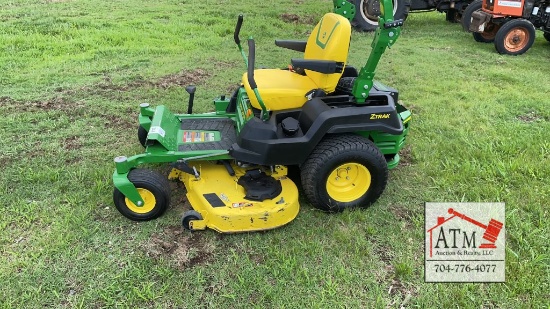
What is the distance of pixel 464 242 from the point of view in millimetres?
2762

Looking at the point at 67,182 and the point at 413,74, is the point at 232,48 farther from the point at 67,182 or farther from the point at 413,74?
the point at 67,182

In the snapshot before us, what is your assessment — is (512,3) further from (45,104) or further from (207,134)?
(45,104)

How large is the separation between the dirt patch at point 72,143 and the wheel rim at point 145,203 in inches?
51.3

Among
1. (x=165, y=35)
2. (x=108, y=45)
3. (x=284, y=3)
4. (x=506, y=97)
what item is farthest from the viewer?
(x=284, y=3)

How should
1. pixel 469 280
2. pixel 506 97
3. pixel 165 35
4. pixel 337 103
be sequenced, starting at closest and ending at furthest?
pixel 469 280
pixel 337 103
pixel 506 97
pixel 165 35

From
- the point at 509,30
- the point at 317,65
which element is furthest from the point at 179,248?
the point at 509,30

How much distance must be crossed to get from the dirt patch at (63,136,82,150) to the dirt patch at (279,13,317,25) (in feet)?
19.4

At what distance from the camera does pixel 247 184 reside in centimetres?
287

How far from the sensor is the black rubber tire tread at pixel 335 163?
9.11 ft

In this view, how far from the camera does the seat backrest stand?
2920 millimetres

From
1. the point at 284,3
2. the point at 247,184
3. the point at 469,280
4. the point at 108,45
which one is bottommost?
the point at 469,280

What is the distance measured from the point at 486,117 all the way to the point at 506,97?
81 cm

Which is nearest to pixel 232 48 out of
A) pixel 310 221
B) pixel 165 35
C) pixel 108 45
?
pixel 165 35

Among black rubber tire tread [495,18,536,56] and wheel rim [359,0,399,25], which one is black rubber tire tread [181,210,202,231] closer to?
black rubber tire tread [495,18,536,56]
